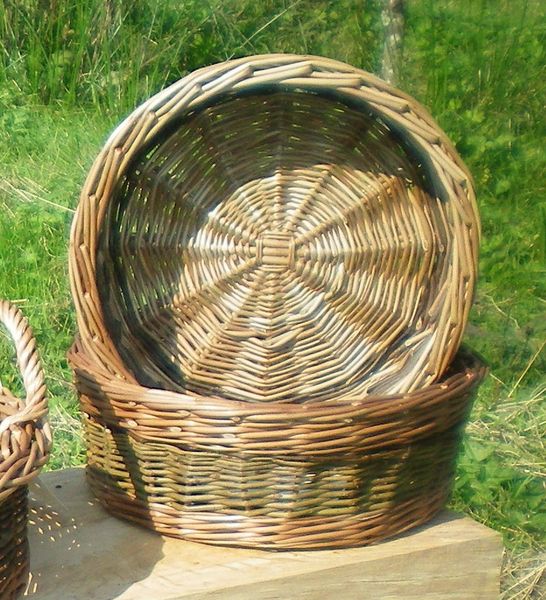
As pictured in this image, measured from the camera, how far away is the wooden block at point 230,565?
1261mm

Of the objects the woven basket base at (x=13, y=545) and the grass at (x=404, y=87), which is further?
the grass at (x=404, y=87)

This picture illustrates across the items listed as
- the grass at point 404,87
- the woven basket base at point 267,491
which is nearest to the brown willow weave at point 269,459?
the woven basket base at point 267,491

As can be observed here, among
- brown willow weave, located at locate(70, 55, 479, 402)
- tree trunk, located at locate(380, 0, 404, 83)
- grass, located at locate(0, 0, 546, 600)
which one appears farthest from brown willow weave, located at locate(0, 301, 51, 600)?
tree trunk, located at locate(380, 0, 404, 83)

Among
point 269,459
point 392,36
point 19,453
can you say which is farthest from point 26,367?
point 392,36

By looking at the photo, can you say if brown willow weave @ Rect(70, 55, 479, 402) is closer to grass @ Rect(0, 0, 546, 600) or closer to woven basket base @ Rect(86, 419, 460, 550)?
woven basket base @ Rect(86, 419, 460, 550)

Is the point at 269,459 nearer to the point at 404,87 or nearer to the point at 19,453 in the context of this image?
the point at 19,453

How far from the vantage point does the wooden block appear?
1.26m

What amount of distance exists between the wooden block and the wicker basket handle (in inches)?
10.2

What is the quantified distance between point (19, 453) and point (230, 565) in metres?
0.38

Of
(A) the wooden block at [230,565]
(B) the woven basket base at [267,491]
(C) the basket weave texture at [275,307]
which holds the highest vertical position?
(C) the basket weave texture at [275,307]

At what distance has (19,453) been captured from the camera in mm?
1042

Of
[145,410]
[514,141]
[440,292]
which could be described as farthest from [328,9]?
[145,410]

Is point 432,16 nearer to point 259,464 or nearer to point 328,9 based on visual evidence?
point 328,9

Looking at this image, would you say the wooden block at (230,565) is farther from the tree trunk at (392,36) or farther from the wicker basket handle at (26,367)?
the tree trunk at (392,36)
